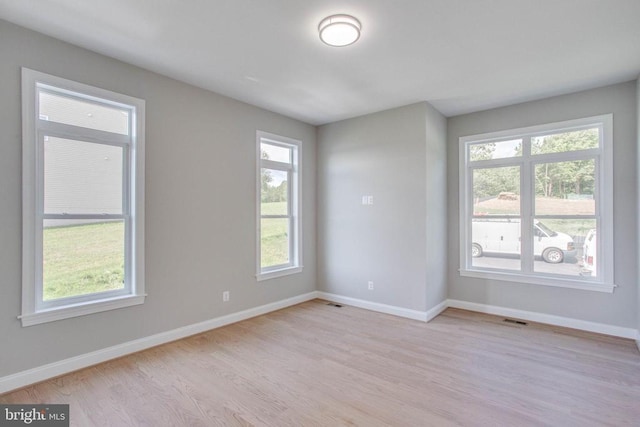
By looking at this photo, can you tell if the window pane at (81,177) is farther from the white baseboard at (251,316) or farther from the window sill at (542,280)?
the window sill at (542,280)

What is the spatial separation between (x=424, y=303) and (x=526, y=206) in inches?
71.7

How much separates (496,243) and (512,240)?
7.7 inches

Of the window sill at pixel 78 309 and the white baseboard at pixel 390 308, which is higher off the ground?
the window sill at pixel 78 309

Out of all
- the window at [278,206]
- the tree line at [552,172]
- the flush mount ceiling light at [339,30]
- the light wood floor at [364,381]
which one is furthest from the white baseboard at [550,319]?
the flush mount ceiling light at [339,30]

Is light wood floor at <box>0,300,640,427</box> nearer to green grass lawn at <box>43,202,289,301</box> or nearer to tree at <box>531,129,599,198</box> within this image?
green grass lawn at <box>43,202,289,301</box>

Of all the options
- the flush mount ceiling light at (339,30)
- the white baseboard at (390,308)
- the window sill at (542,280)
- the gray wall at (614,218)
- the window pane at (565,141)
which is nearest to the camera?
the flush mount ceiling light at (339,30)

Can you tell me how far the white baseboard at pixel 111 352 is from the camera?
244cm

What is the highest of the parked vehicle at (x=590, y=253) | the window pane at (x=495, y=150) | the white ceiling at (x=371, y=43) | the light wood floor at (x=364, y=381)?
the white ceiling at (x=371, y=43)

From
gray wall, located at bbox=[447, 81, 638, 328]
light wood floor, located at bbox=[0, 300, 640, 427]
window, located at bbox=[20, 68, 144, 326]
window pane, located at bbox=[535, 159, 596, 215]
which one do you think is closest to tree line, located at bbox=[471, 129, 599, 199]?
window pane, located at bbox=[535, 159, 596, 215]

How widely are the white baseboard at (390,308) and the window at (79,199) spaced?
2.78 meters

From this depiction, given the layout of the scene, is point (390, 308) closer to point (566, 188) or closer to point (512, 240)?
point (512, 240)

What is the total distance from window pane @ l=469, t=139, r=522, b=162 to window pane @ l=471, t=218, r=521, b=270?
2.84 feet

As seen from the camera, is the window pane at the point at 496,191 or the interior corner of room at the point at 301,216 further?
the window pane at the point at 496,191

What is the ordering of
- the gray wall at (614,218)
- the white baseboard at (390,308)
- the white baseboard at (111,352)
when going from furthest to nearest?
1. the white baseboard at (390,308)
2. the gray wall at (614,218)
3. the white baseboard at (111,352)
